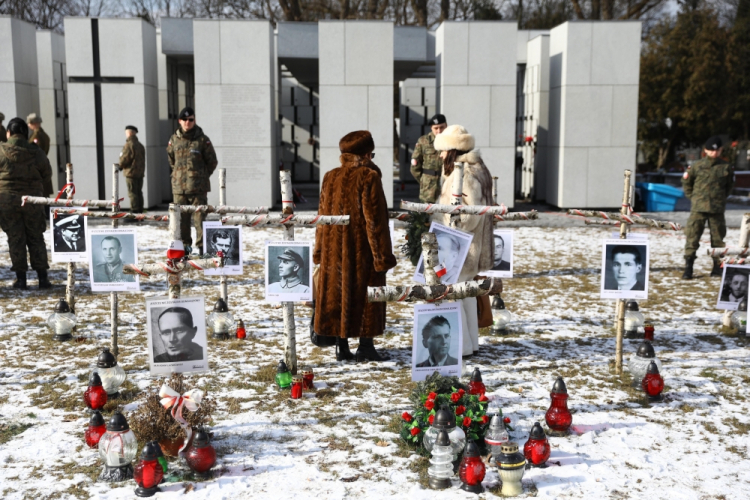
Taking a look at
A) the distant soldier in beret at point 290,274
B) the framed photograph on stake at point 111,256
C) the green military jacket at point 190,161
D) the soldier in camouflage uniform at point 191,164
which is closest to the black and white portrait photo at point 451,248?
the distant soldier in beret at point 290,274

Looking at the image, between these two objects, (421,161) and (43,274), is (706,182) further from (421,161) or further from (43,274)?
(43,274)

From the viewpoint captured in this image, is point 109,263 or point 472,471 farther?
point 109,263

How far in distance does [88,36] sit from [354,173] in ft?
37.2

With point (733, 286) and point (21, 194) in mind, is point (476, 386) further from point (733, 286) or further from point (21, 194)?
point (21, 194)

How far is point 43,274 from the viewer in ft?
28.1

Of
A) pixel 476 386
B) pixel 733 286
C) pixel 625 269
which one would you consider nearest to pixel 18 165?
pixel 476 386

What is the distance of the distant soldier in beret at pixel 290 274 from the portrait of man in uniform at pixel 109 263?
134cm

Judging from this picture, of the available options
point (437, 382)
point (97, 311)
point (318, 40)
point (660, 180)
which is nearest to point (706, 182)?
point (437, 382)

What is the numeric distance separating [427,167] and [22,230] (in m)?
4.86

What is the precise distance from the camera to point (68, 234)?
262 inches

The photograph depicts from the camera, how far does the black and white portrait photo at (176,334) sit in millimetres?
4320

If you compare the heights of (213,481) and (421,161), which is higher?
(421,161)

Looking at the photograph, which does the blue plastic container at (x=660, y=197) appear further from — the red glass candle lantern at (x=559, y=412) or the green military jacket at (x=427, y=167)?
the red glass candle lantern at (x=559, y=412)

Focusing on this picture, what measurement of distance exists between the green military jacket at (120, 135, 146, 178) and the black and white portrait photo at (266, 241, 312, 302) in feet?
31.1
